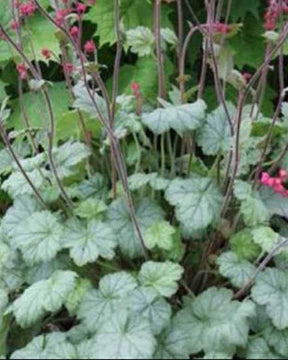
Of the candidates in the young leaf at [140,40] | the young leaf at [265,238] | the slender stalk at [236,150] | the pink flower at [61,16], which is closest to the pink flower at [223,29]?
the slender stalk at [236,150]

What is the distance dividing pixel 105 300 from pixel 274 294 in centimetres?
40

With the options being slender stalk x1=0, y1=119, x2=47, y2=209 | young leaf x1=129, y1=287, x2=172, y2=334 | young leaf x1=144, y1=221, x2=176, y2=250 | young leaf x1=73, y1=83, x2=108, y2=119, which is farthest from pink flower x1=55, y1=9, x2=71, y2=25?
young leaf x1=129, y1=287, x2=172, y2=334

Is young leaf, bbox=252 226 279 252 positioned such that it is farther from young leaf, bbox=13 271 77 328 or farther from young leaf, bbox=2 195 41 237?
young leaf, bbox=2 195 41 237

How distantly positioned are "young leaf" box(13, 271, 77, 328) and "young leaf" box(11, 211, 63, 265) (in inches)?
3.4

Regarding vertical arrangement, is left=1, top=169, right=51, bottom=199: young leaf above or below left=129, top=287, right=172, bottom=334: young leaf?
above

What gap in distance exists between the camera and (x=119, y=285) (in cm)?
179

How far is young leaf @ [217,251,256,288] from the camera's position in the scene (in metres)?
1.85

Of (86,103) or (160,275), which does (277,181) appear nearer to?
(160,275)

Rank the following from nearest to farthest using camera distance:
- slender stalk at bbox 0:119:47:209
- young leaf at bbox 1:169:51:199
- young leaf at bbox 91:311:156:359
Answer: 1. young leaf at bbox 91:311:156:359
2. slender stalk at bbox 0:119:47:209
3. young leaf at bbox 1:169:51:199

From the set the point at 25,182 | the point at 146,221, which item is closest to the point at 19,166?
the point at 25,182

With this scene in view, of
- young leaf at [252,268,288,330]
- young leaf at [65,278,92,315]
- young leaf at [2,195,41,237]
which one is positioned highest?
young leaf at [2,195,41,237]

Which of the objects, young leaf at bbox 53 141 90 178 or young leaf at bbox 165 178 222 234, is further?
young leaf at bbox 53 141 90 178

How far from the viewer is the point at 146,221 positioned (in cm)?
198

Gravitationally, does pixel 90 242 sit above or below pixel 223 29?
below
